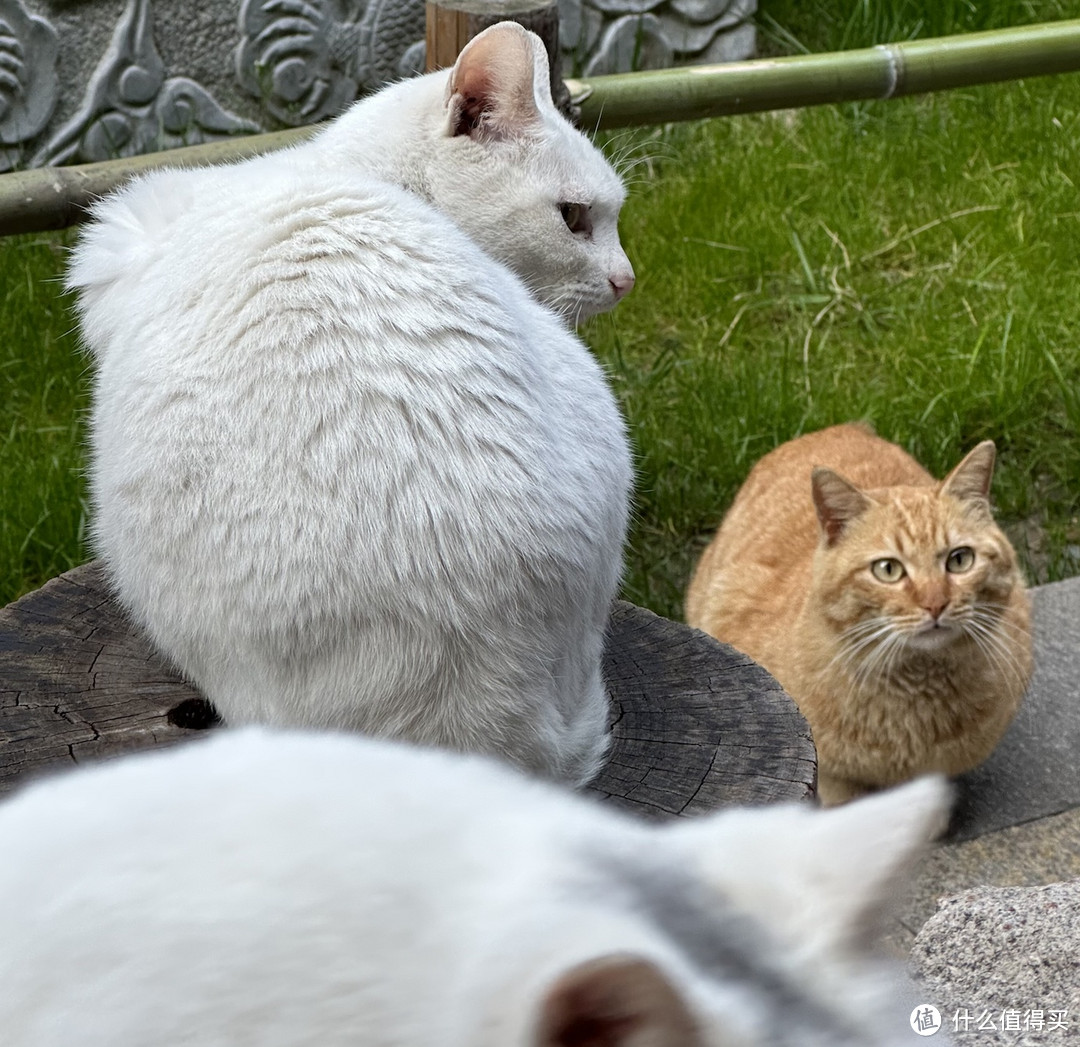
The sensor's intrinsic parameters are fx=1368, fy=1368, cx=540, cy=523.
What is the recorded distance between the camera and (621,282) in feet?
6.90

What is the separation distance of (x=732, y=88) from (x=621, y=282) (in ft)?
4.11

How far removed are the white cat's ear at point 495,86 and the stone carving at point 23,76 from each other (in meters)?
3.15

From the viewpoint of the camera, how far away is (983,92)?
5.53 meters

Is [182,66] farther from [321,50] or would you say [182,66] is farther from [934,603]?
[934,603]

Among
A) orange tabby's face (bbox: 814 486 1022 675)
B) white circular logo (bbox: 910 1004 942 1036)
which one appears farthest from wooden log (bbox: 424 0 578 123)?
white circular logo (bbox: 910 1004 942 1036)

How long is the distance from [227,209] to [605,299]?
706mm

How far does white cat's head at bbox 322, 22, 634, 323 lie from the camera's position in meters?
1.87

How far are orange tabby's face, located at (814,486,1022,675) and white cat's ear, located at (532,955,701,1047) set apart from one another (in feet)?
7.65

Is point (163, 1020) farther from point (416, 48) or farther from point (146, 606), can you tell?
point (416, 48)

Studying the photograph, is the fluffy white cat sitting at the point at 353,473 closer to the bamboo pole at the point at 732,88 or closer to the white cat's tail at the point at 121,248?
the white cat's tail at the point at 121,248

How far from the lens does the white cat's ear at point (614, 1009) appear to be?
0.42 metres

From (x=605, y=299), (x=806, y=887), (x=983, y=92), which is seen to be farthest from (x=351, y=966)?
(x=983, y=92)

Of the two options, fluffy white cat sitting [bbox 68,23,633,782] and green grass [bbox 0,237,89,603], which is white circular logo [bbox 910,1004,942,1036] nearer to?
fluffy white cat sitting [bbox 68,23,633,782]

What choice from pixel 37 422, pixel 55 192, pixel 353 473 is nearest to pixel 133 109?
pixel 37 422
